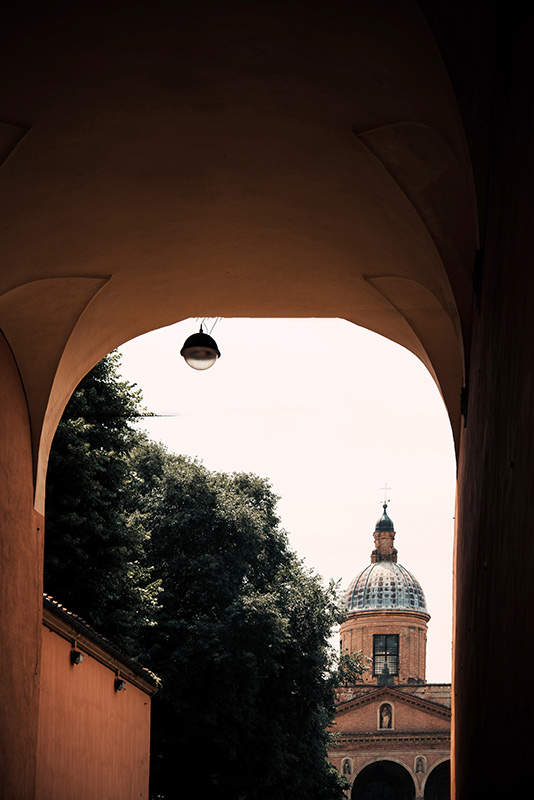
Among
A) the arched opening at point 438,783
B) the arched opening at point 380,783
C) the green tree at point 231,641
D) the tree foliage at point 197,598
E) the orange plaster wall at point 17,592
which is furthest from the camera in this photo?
the arched opening at point 380,783

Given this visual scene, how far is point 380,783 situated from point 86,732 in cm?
5023

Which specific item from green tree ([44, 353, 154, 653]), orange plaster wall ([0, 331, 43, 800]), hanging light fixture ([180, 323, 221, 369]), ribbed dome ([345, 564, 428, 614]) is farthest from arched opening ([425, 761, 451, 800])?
hanging light fixture ([180, 323, 221, 369])

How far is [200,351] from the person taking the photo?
26.1 feet

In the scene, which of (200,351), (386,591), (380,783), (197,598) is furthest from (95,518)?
(386,591)

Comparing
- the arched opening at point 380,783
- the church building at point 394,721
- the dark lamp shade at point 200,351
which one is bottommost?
the arched opening at point 380,783

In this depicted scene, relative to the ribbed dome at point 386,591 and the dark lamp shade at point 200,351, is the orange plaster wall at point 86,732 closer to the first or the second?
the dark lamp shade at point 200,351

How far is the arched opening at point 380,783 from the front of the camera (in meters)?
55.7

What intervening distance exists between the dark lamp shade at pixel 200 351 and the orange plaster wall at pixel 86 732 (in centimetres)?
349

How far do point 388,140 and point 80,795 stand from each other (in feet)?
28.3

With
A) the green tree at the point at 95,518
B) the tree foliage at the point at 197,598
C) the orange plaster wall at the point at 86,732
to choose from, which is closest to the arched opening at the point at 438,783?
the tree foliage at the point at 197,598

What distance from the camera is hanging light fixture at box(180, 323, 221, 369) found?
794 centimetres

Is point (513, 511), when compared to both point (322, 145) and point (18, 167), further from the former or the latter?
point (18, 167)

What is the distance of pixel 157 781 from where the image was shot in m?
20.9

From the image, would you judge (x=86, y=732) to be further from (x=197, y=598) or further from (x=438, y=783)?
(x=438, y=783)
